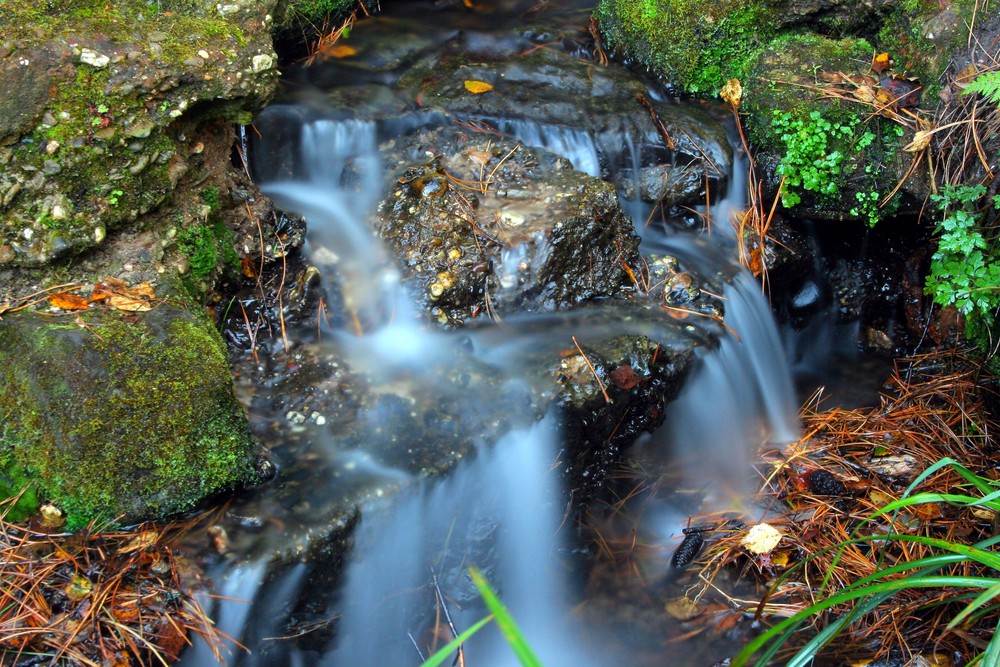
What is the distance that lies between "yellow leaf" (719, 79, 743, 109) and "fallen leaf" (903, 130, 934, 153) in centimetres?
96

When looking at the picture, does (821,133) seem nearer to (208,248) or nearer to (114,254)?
(208,248)

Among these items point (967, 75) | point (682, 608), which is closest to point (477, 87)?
point (967, 75)

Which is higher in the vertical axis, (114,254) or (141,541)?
(114,254)

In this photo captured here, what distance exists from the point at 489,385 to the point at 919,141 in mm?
2349

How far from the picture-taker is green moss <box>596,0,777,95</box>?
4.23 m

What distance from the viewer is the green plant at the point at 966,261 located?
2.97 meters

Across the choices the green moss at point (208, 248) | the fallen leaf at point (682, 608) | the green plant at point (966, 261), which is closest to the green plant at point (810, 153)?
the green plant at point (966, 261)

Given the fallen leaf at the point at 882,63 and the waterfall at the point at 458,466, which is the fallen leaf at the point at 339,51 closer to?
the waterfall at the point at 458,466

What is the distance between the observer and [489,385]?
116 inches

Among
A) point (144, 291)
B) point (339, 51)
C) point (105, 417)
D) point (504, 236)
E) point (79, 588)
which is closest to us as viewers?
point (79, 588)

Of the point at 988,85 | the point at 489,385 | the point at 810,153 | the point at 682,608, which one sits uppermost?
the point at 988,85

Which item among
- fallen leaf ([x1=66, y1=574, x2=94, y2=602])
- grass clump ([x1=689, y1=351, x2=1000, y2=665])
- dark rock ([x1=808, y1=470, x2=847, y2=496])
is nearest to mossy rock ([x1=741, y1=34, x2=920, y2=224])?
grass clump ([x1=689, y1=351, x2=1000, y2=665])

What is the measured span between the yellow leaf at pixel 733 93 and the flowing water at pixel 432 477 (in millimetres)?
879

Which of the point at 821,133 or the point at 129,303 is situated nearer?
the point at 129,303
